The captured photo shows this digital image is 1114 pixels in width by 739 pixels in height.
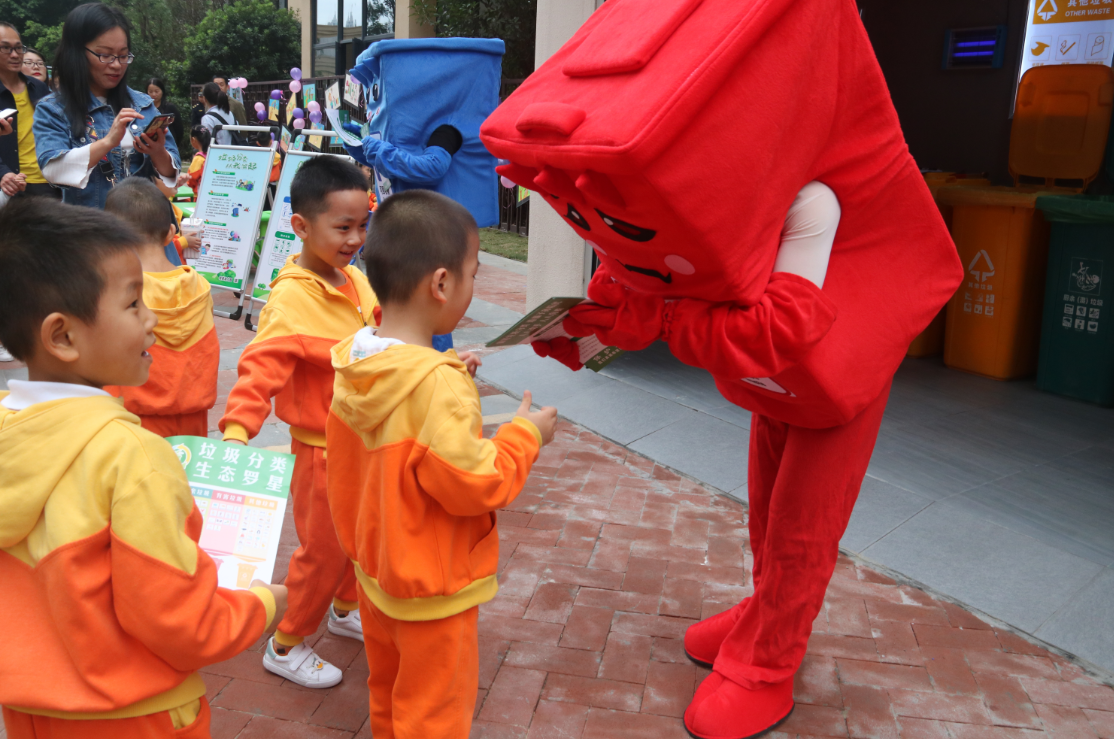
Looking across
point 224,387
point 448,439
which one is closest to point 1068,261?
point 448,439

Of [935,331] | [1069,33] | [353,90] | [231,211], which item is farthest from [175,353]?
[1069,33]

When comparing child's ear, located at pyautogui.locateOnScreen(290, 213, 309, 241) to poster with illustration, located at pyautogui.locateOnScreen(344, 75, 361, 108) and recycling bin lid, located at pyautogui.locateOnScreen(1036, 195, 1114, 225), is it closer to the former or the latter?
poster with illustration, located at pyautogui.locateOnScreen(344, 75, 361, 108)

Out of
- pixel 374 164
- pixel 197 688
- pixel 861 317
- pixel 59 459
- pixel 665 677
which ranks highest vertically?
pixel 374 164

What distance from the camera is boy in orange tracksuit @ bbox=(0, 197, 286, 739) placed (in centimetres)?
144

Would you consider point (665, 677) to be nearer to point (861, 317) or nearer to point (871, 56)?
point (861, 317)

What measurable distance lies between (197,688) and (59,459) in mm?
551

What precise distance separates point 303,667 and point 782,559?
5.36 ft

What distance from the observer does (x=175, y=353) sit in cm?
307

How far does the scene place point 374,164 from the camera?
5.66m

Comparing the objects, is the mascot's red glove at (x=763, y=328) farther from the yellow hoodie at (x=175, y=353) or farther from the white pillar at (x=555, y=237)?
the white pillar at (x=555, y=237)

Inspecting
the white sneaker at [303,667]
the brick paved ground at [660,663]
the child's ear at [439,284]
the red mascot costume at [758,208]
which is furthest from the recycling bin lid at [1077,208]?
the white sneaker at [303,667]

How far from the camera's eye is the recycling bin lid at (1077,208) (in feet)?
17.6

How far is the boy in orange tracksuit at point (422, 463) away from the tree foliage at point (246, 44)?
2354 centimetres

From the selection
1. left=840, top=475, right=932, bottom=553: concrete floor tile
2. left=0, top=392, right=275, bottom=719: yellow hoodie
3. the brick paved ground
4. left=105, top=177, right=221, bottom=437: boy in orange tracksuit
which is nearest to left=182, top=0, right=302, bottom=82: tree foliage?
left=105, top=177, right=221, bottom=437: boy in orange tracksuit
